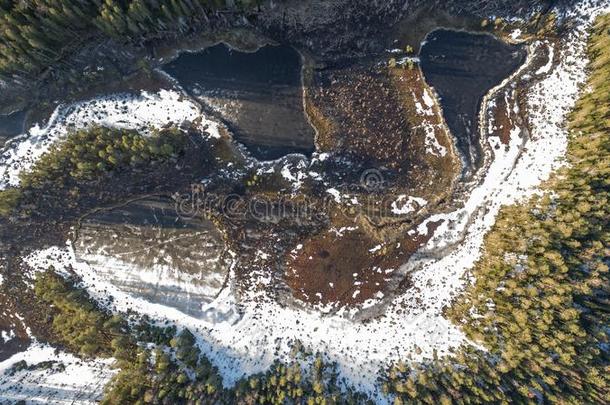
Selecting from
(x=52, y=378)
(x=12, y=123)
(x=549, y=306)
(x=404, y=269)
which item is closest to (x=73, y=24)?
(x=12, y=123)

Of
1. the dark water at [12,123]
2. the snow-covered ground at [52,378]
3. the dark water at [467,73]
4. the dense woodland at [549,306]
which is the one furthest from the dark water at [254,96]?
the snow-covered ground at [52,378]

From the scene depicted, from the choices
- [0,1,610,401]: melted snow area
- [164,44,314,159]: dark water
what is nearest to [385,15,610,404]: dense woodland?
[0,1,610,401]: melted snow area

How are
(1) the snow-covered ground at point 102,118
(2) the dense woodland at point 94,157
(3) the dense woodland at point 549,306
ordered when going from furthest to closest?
(1) the snow-covered ground at point 102,118 → (2) the dense woodland at point 94,157 → (3) the dense woodland at point 549,306

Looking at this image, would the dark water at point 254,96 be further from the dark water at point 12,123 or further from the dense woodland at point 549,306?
the dense woodland at point 549,306

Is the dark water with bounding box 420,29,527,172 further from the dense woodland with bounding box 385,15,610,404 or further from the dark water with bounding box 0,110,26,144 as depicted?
the dark water with bounding box 0,110,26,144

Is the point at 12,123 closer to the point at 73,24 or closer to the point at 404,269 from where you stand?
the point at 73,24

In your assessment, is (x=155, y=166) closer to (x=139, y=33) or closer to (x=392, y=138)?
(x=139, y=33)
